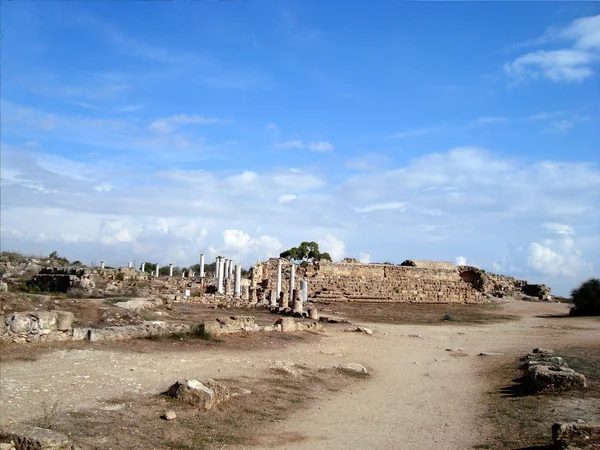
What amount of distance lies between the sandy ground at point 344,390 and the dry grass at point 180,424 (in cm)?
30

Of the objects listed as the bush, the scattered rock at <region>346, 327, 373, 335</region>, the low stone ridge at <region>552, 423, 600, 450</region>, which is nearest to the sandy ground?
the low stone ridge at <region>552, 423, 600, 450</region>

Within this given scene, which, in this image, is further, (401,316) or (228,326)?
(401,316)

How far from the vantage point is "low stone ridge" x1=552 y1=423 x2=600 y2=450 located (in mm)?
5367

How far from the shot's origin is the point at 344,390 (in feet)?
34.2

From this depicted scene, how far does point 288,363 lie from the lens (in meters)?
12.0

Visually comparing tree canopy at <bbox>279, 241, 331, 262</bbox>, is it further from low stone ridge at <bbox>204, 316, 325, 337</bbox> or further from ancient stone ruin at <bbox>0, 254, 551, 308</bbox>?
low stone ridge at <bbox>204, 316, 325, 337</bbox>

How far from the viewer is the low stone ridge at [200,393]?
311 inches

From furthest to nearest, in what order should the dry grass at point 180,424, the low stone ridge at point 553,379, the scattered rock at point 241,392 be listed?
the low stone ridge at point 553,379
the scattered rock at point 241,392
the dry grass at point 180,424

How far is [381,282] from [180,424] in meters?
37.1

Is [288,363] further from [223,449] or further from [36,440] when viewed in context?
[36,440]

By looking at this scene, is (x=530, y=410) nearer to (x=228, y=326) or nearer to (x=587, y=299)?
(x=228, y=326)

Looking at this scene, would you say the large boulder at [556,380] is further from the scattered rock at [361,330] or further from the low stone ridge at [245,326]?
the scattered rock at [361,330]

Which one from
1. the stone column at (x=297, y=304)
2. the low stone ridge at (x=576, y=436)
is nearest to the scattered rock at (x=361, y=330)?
the stone column at (x=297, y=304)

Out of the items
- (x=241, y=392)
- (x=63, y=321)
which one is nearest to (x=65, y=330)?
(x=63, y=321)
